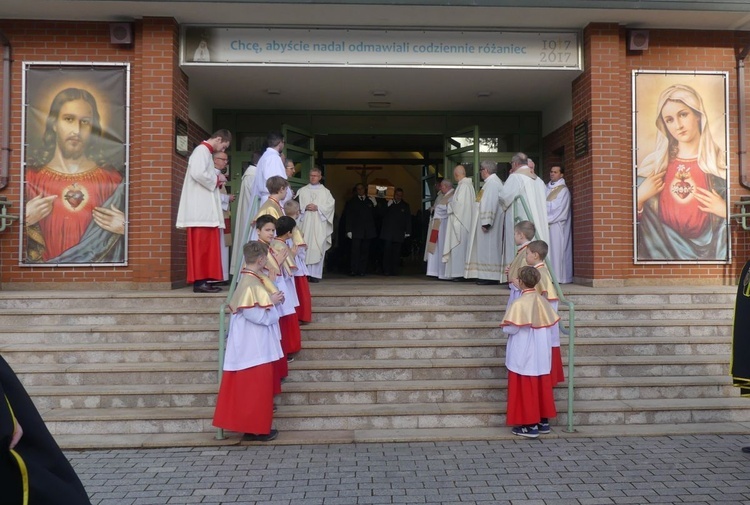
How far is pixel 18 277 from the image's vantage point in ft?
27.3

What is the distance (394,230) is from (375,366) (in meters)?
5.93

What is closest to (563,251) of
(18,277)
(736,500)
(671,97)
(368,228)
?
(671,97)

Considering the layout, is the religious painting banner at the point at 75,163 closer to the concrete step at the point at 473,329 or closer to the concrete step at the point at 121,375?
the concrete step at the point at 121,375

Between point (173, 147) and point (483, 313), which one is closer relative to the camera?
point (483, 313)

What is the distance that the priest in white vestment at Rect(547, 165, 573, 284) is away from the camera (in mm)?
→ 9453

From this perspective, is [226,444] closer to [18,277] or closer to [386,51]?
[18,277]

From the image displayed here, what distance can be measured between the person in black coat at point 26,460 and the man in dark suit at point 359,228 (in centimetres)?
941

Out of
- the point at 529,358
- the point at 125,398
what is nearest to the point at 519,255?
the point at 529,358

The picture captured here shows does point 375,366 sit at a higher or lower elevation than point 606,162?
lower

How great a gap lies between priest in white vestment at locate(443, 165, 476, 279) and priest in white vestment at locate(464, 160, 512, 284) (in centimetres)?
35

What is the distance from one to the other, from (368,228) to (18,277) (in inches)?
227

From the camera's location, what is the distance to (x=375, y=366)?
614 centimetres

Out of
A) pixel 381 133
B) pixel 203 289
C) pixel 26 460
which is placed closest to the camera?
pixel 26 460

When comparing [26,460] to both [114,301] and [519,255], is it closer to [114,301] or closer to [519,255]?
[519,255]
